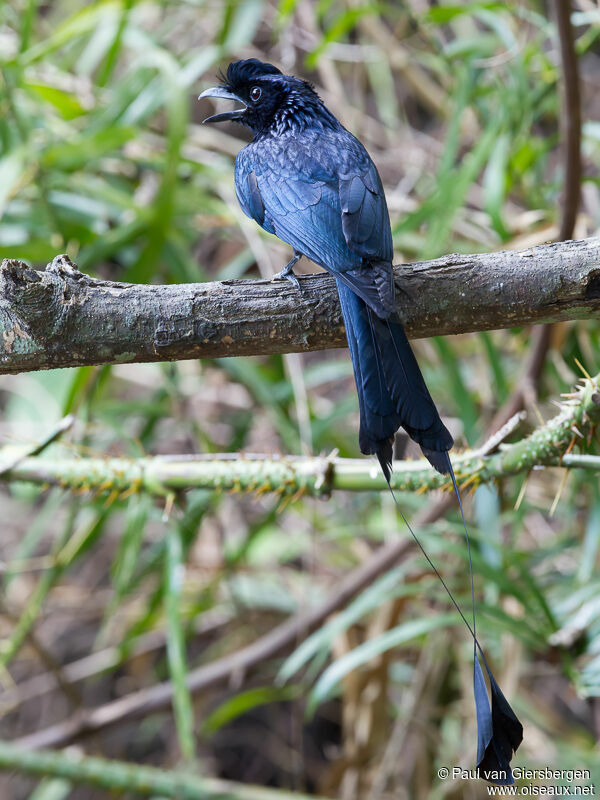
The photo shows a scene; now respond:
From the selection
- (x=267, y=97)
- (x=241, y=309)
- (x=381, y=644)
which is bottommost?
(x=381, y=644)

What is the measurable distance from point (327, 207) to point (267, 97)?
63 centimetres

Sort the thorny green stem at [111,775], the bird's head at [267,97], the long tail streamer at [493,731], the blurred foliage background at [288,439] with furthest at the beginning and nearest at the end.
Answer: the blurred foliage background at [288,439] < the thorny green stem at [111,775] < the bird's head at [267,97] < the long tail streamer at [493,731]

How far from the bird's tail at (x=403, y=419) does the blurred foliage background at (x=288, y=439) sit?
639mm

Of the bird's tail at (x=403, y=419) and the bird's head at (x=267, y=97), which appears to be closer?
the bird's tail at (x=403, y=419)

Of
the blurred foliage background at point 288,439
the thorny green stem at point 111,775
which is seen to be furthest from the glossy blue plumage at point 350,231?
the thorny green stem at point 111,775

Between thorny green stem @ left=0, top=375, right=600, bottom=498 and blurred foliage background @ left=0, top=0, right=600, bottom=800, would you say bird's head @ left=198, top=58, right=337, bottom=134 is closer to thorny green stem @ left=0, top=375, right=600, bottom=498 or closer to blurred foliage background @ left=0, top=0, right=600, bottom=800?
blurred foliage background @ left=0, top=0, right=600, bottom=800

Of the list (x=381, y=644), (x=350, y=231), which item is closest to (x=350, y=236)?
(x=350, y=231)

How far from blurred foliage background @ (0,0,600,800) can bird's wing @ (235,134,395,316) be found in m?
0.63

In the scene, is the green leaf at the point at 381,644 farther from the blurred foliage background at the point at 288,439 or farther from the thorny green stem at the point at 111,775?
the thorny green stem at the point at 111,775

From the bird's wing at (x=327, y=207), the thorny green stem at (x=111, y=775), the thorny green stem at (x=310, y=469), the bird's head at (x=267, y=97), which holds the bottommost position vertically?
the thorny green stem at (x=111, y=775)

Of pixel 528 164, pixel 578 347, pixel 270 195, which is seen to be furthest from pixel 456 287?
pixel 528 164

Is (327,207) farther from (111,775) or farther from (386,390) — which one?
(111,775)

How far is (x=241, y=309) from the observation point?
4.18 ft

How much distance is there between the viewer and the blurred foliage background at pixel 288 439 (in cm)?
223
